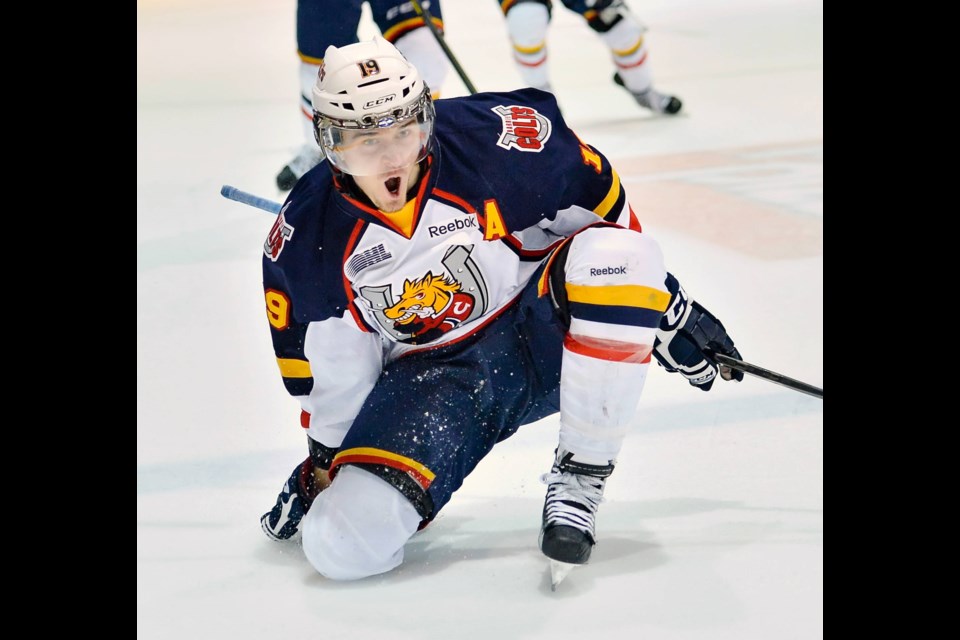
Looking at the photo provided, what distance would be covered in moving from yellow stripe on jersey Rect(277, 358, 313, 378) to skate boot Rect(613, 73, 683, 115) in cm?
309

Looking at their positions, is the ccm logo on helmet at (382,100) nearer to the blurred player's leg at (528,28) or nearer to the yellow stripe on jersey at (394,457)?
the yellow stripe on jersey at (394,457)

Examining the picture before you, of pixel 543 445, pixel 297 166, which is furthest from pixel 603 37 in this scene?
pixel 543 445

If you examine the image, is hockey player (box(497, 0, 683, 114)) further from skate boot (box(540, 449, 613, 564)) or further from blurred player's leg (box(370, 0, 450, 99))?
skate boot (box(540, 449, 613, 564))

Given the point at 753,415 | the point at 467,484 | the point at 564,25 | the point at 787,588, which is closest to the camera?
the point at 787,588

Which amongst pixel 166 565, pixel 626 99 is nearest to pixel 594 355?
pixel 166 565

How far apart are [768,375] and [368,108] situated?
73 cm

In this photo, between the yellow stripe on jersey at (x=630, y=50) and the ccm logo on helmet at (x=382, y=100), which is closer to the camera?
the ccm logo on helmet at (x=382, y=100)

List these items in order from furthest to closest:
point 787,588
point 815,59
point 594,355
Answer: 1. point 815,59
2. point 594,355
3. point 787,588

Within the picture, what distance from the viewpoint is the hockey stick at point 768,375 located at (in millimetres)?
2002

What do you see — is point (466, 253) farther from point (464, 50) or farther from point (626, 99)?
point (464, 50)

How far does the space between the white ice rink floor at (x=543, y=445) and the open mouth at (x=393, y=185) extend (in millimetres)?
509

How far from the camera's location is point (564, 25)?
21.9 feet

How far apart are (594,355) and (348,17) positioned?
1.93 m

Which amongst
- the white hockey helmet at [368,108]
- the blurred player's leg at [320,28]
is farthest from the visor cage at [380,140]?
the blurred player's leg at [320,28]
